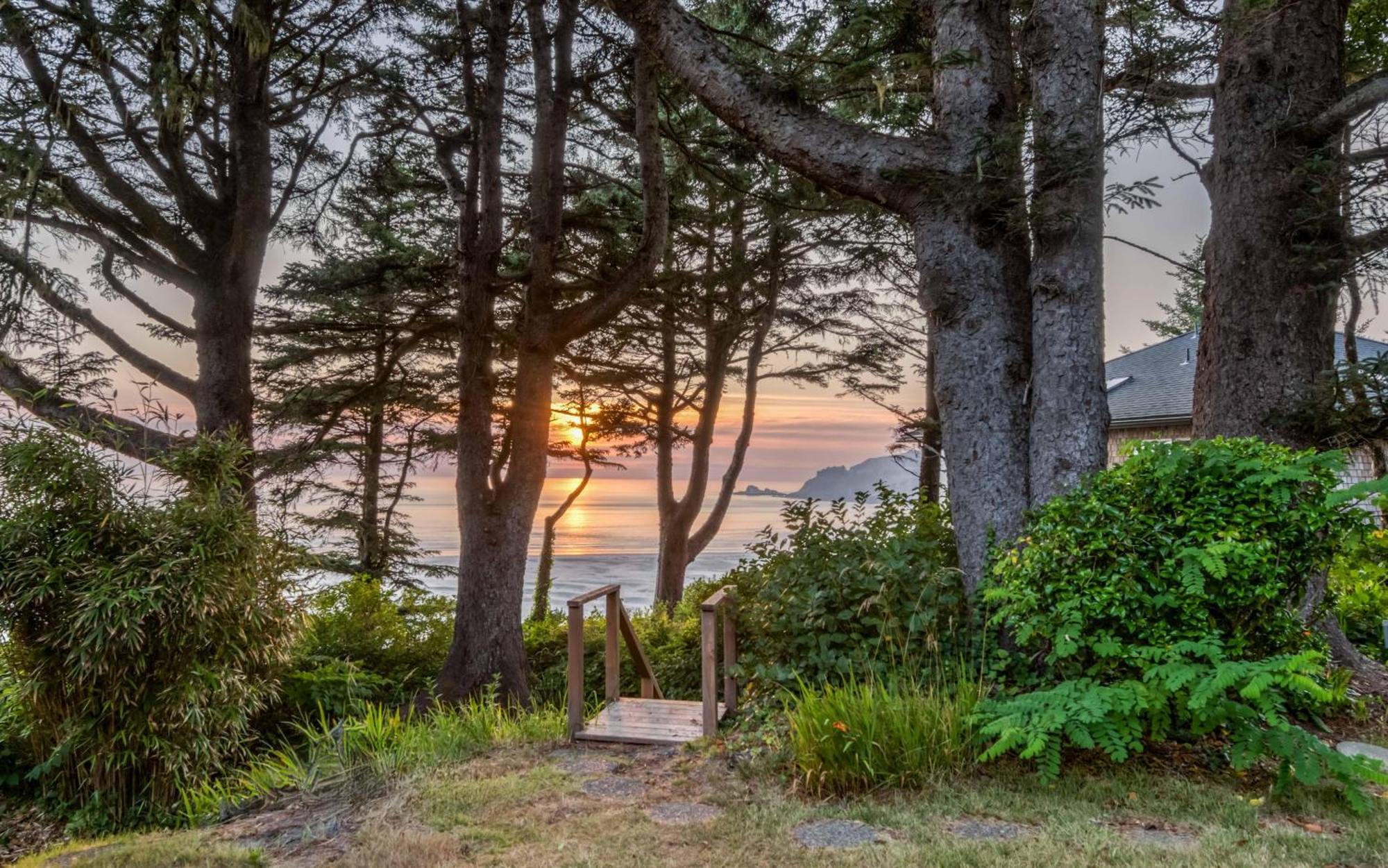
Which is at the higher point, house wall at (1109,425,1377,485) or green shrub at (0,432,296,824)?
house wall at (1109,425,1377,485)

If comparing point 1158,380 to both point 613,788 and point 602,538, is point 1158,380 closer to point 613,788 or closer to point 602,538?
point 613,788

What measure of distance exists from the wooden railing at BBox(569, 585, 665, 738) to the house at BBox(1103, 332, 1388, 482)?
8.75 metres

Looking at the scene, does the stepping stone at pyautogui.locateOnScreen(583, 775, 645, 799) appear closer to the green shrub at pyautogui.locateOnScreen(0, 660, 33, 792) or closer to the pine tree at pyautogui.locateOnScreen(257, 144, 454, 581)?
the green shrub at pyautogui.locateOnScreen(0, 660, 33, 792)

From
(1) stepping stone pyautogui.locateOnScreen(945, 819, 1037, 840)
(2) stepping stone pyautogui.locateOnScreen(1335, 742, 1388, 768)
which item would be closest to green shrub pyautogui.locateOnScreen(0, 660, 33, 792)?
(1) stepping stone pyautogui.locateOnScreen(945, 819, 1037, 840)

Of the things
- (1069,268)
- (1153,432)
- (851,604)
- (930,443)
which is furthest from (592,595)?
(1153,432)

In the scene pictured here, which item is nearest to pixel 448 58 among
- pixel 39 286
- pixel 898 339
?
pixel 39 286

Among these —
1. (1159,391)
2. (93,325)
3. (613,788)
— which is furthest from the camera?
(1159,391)

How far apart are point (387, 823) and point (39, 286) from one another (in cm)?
590

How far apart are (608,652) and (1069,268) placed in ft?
12.9

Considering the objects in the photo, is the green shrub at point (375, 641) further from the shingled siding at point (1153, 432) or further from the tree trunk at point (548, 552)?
the shingled siding at point (1153, 432)

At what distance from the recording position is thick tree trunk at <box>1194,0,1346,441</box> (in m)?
4.35

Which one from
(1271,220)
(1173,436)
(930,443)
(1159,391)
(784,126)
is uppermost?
(784,126)

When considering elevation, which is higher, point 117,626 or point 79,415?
point 79,415

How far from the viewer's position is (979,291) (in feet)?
14.3
